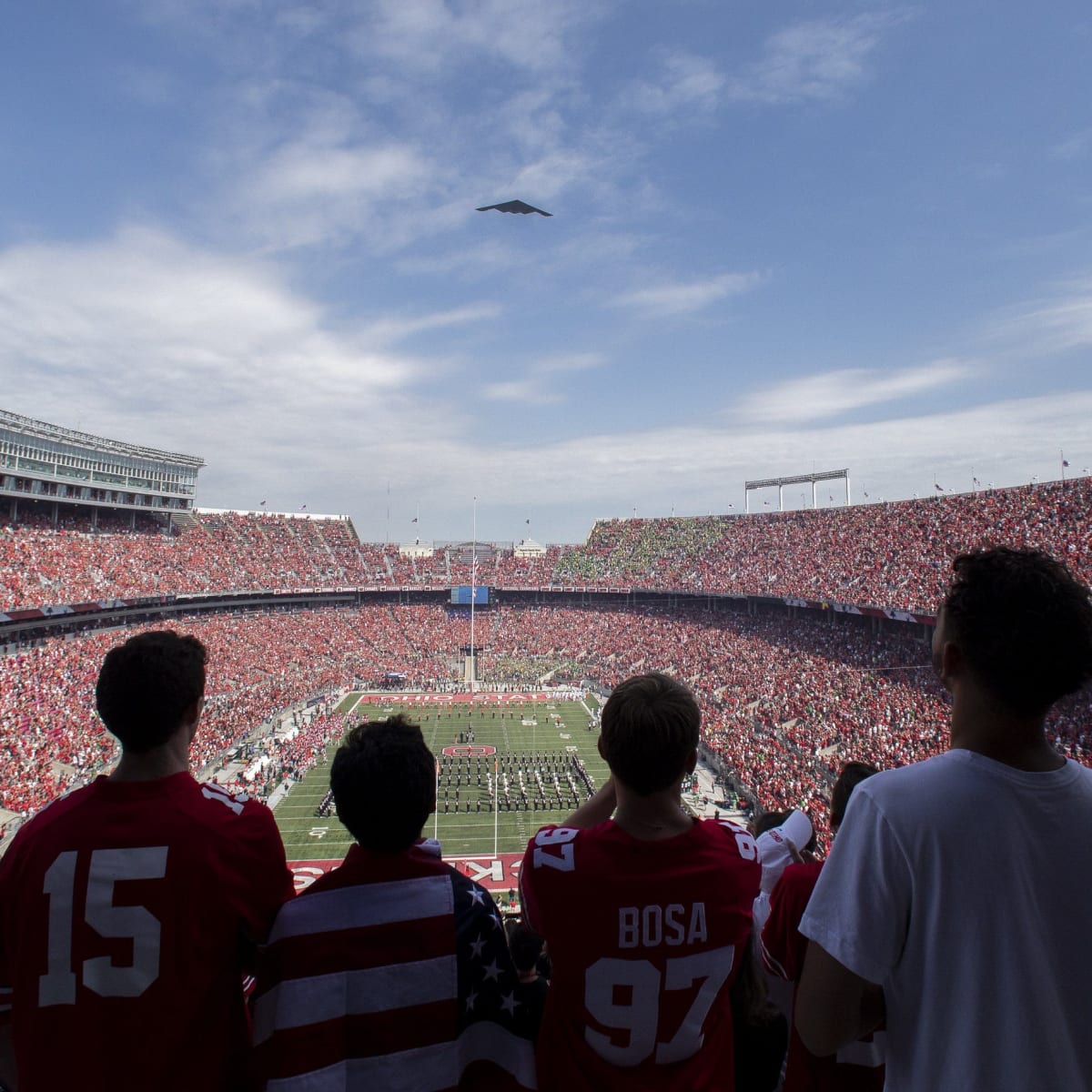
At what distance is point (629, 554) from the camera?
6431cm

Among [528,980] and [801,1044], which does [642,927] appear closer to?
[528,980]

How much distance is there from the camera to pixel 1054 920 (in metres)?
1.49

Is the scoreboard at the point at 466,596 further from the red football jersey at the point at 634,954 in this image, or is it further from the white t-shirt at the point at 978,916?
the white t-shirt at the point at 978,916

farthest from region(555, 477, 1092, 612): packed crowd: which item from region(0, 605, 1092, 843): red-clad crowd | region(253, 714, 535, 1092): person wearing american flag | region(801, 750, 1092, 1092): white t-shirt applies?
region(253, 714, 535, 1092): person wearing american flag

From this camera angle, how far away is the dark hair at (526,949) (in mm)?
2291

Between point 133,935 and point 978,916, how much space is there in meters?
2.13

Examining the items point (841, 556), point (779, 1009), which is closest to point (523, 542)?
point (841, 556)

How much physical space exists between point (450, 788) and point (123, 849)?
26.0 metres

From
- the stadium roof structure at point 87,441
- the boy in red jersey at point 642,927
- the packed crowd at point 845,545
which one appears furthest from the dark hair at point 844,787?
the stadium roof structure at point 87,441

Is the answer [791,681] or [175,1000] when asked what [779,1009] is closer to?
[175,1000]

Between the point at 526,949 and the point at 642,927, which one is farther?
the point at 526,949

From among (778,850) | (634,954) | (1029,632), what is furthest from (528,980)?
(1029,632)

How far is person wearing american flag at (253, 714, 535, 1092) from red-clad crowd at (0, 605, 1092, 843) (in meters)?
19.8

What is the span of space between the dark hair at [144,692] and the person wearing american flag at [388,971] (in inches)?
Result: 24.6
